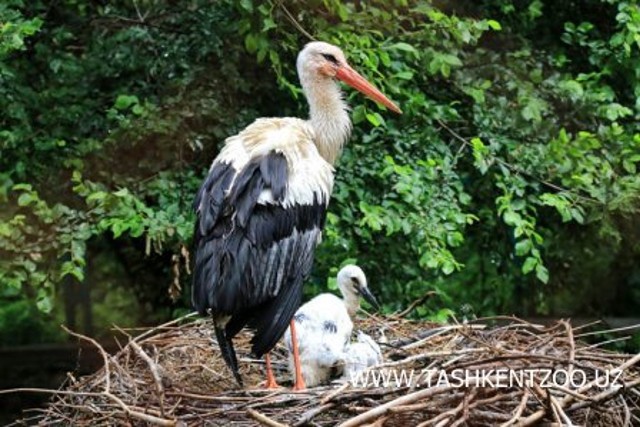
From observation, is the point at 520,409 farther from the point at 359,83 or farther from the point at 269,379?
the point at 359,83

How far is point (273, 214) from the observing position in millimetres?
6289

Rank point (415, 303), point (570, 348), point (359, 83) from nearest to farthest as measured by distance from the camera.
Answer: point (570, 348)
point (359, 83)
point (415, 303)

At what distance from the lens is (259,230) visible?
6.20 meters

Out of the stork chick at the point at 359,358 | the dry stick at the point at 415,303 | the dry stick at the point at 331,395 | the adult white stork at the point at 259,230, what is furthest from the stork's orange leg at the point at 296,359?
the dry stick at the point at 415,303

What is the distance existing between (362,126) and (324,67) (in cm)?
123

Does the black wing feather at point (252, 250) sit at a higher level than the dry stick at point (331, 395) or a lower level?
higher

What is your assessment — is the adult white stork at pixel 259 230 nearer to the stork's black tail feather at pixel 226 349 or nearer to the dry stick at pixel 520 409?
the stork's black tail feather at pixel 226 349

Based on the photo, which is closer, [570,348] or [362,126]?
[570,348]

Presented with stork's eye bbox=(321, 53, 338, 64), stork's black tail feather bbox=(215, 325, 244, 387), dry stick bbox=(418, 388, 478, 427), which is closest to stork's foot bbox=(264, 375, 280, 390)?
stork's black tail feather bbox=(215, 325, 244, 387)

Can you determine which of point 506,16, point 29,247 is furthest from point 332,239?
point 506,16

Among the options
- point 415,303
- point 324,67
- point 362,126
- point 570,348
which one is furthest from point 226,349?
point 362,126

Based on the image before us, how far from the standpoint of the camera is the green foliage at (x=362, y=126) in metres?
7.63

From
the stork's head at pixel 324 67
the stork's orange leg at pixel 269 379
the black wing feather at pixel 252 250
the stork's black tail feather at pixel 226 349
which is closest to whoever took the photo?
the black wing feather at pixel 252 250

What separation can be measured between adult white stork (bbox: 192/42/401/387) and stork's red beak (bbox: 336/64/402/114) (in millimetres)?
542
